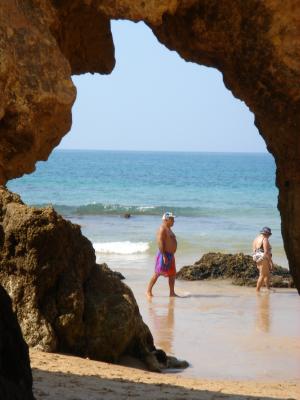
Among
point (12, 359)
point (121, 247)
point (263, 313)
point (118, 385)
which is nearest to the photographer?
point (12, 359)

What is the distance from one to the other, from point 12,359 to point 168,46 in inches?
188

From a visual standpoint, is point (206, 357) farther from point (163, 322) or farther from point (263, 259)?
point (263, 259)

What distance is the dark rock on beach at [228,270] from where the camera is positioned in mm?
19578

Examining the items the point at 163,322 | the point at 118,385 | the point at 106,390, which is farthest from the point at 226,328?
the point at 106,390

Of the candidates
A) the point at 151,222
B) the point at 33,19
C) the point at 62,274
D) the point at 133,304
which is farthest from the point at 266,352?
the point at 151,222

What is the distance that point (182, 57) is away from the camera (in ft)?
30.3

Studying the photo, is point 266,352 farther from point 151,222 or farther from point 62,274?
point 151,222

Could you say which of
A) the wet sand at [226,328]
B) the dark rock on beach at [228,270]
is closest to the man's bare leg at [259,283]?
the wet sand at [226,328]

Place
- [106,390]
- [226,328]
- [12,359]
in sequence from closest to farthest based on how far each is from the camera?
[12,359]
[106,390]
[226,328]

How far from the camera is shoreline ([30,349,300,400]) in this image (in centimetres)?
745

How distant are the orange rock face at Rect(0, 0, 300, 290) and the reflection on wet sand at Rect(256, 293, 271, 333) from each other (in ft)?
14.9

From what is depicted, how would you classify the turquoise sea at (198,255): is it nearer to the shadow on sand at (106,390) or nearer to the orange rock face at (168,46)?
A: the shadow on sand at (106,390)

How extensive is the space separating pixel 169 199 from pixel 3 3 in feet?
152

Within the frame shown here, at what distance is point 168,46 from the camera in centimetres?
923
